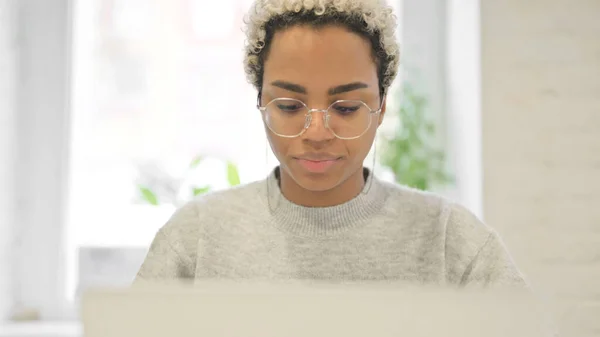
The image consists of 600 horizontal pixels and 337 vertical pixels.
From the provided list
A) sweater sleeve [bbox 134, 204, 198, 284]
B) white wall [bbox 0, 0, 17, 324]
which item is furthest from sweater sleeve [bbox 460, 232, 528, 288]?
white wall [bbox 0, 0, 17, 324]

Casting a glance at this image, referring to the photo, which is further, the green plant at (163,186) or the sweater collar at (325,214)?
the green plant at (163,186)

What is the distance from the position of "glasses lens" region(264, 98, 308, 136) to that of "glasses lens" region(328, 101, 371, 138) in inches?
1.7

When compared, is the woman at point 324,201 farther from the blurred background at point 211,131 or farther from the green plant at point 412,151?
the green plant at point 412,151

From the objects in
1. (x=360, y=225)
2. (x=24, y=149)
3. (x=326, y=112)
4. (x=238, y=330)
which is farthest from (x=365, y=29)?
(x=24, y=149)

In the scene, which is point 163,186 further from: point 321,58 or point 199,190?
point 321,58

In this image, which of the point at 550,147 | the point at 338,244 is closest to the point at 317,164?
the point at 338,244

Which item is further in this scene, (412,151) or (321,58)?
(412,151)

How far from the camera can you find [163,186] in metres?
2.18

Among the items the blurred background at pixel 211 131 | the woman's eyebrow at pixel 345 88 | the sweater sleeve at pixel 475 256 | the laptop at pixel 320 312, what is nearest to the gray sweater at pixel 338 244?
the sweater sleeve at pixel 475 256

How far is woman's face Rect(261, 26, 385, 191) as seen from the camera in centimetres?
83

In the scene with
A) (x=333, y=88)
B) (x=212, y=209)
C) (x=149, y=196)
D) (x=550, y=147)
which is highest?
(x=333, y=88)

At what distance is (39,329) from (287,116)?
4.93 ft

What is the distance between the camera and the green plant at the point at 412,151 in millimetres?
1991

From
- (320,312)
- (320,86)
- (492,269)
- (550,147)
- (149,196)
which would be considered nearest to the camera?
(320,312)
